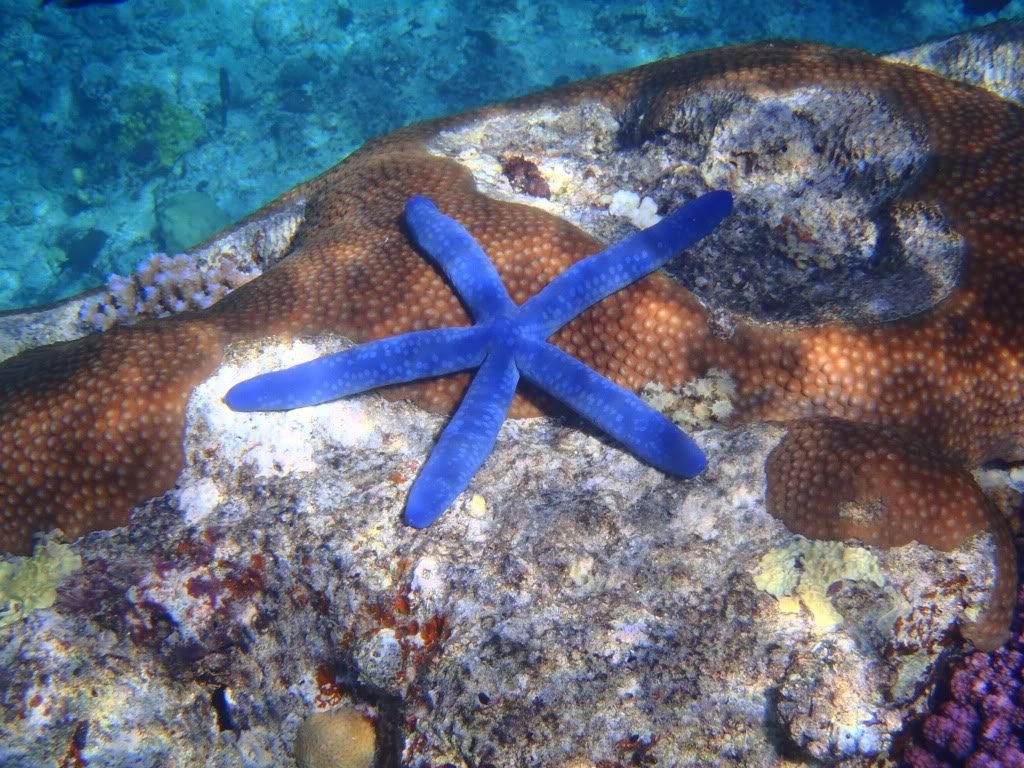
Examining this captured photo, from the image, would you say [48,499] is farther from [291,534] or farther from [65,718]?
[291,534]

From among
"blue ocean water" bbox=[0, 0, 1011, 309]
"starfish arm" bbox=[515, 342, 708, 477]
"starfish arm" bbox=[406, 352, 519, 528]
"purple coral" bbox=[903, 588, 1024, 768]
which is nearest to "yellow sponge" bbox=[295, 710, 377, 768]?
"starfish arm" bbox=[406, 352, 519, 528]

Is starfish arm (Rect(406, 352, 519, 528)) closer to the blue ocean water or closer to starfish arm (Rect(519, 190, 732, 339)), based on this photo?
starfish arm (Rect(519, 190, 732, 339))

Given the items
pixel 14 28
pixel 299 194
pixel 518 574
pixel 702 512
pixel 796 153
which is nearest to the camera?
pixel 518 574

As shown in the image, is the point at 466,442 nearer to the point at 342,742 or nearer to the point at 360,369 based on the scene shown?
the point at 360,369

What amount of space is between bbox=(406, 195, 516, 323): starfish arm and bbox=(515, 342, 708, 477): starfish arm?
36 cm

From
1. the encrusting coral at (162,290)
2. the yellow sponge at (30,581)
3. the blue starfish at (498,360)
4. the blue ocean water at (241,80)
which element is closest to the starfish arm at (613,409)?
the blue starfish at (498,360)

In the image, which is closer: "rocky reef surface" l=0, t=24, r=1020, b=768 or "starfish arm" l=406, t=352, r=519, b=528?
"rocky reef surface" l=0, t=24, r=1020, b=768

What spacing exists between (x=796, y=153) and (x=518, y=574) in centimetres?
348

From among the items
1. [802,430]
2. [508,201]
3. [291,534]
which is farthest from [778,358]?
[291,534]

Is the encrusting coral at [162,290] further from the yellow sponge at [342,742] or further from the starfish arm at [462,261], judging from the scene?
the yellow sponge at [342,742]

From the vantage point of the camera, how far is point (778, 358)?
129 inches

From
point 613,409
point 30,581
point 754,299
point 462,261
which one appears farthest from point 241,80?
point 613,409

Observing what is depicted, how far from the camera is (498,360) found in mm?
3354

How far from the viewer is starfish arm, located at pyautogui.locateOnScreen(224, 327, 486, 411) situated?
10.9 ft
